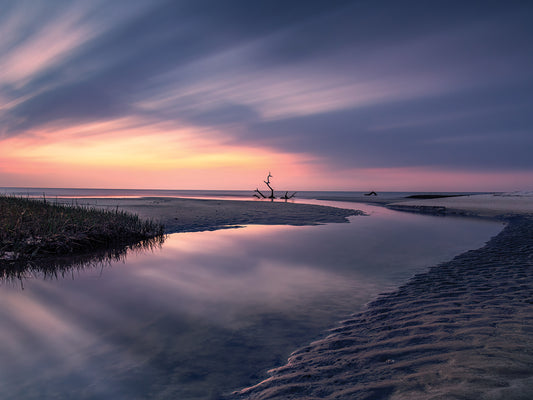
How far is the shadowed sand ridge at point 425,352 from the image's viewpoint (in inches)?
123

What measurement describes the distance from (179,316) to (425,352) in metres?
4.46

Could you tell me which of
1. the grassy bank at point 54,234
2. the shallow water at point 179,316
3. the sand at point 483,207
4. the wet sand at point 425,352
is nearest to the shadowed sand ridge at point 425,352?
the wet sand at point 425,352

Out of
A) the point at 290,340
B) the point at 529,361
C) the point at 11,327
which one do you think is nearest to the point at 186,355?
the point at 290,340

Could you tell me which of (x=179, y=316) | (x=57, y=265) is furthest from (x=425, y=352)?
(x=57, y=265)

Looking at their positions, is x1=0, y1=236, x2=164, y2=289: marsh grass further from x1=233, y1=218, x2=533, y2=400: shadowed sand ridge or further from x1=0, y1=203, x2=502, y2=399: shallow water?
x1=233, y1=218, x2=533, y2=400: shadowed sand ridge

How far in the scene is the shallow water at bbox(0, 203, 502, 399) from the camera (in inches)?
162

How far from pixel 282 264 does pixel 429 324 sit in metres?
6.50

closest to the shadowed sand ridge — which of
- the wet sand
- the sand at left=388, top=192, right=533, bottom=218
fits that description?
the wet sand

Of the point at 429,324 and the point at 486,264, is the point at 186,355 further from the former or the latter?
the point at 486,264

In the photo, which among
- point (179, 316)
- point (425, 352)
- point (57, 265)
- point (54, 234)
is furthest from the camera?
point (54, 234)

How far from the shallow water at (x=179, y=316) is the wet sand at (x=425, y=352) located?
1.74 feet

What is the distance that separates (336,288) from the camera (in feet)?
26.6

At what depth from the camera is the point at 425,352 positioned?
3.96m

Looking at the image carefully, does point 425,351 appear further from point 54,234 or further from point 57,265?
point 54,234
